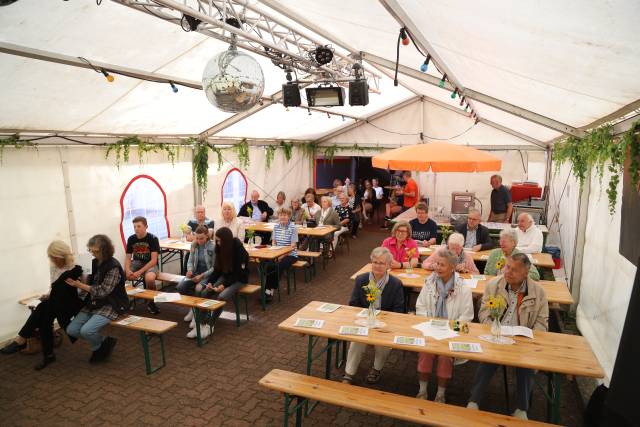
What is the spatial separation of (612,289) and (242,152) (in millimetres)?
7816

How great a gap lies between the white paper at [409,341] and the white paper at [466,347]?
0.22 meters

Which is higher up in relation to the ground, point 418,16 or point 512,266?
point 418,16

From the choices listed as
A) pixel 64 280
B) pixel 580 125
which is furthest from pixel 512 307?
pixel 64 280

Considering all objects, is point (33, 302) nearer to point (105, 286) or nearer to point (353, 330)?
point (105, 286)

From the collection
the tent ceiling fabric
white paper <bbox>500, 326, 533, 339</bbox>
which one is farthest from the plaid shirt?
white paper <bbox>500, 326, 533, 339</bbox>

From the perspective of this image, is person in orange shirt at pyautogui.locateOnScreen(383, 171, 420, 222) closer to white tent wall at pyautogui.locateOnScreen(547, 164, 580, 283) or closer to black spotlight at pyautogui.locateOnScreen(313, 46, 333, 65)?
white tent wall at pyautogui.locateOnScreen(547, 164, 580, 283)

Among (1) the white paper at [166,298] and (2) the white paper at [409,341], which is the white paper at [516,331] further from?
(1) the white paper at [166,298]

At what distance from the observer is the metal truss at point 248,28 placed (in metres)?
3.53

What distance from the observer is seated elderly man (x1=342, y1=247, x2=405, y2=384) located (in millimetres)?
4109

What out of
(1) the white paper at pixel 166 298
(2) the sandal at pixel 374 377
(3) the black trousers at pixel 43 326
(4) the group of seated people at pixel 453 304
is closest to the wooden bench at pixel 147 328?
(1) the white paper at pixel 166 298

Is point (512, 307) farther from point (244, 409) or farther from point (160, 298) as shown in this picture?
point (160, 298)

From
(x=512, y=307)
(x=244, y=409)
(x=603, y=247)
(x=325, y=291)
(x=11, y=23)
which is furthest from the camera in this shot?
(x=325, y=291)

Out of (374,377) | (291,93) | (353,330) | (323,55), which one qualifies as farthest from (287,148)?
(353,330)

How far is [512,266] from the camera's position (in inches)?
140
